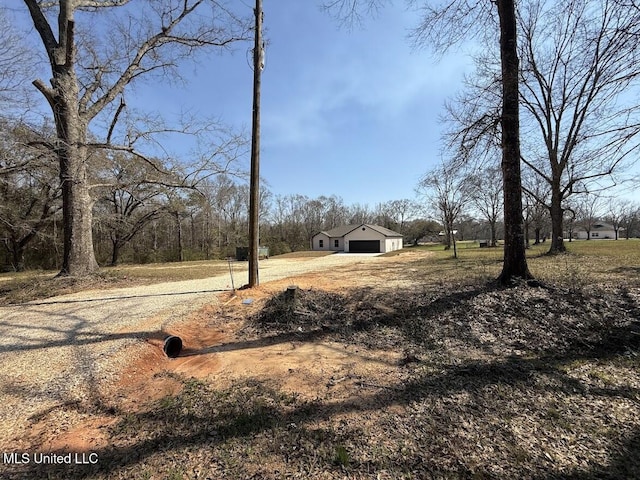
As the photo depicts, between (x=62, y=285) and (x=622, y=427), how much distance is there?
12.3 meters

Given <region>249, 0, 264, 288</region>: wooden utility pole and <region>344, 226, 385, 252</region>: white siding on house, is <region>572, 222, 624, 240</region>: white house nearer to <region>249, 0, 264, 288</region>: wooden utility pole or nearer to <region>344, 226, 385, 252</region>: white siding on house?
<region>344, 226, 385, 252</region>: white siding on house

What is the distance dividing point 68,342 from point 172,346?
1.58m

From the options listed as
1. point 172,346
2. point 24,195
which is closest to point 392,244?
point 24,195

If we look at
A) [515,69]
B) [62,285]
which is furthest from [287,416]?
[62,285]

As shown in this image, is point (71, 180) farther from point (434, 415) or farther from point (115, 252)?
point (115, 252)

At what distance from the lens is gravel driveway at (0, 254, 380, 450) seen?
3.29 m

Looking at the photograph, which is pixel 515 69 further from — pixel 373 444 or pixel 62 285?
pixel 62 285

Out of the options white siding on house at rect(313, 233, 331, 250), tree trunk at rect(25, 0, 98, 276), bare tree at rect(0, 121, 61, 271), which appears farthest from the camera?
white siding on house at rect(313, 233, 331, 250)

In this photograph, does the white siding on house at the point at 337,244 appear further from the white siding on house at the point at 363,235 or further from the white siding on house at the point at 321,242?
the white siding on house at the point at 363,235

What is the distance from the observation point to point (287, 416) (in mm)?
2951

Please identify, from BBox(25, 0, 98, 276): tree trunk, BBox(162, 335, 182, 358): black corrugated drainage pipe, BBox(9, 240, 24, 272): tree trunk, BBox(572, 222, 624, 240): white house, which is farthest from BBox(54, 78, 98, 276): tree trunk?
BBox(572, 222, 624, 240): white house

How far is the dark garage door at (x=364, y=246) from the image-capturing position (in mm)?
35938

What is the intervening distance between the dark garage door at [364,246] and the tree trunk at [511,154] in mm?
29158

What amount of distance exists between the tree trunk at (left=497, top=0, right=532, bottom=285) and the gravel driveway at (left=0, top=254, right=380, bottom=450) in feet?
22.8
